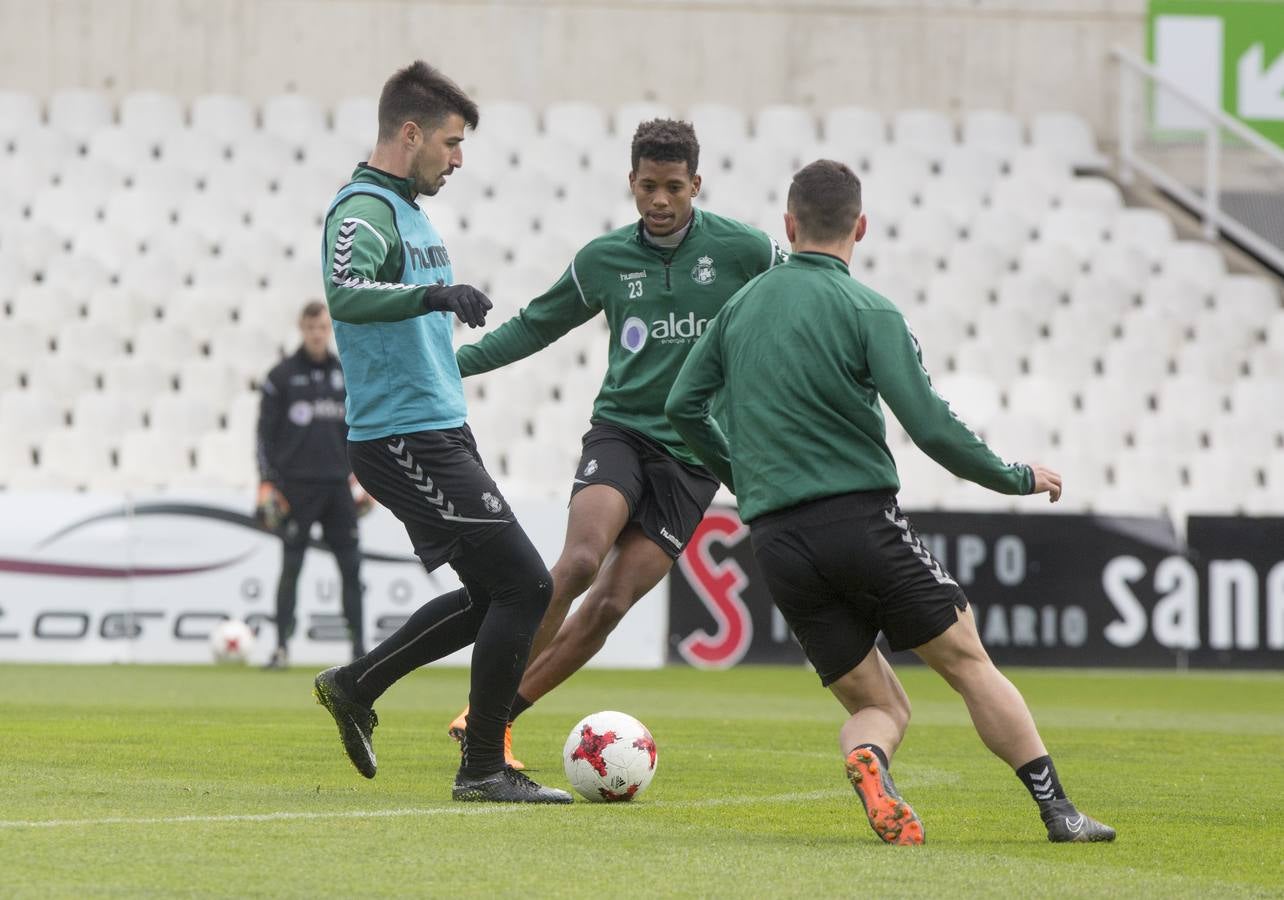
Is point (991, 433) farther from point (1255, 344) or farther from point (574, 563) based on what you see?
point (574, 563)

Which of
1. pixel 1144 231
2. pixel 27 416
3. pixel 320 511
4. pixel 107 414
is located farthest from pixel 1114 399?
pixel 27 416

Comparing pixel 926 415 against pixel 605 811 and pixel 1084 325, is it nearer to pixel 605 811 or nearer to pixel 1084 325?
pixel 605 811

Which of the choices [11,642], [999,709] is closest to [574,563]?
[999,709]

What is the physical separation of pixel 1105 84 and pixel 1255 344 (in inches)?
156

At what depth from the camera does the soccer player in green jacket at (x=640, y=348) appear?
645cm

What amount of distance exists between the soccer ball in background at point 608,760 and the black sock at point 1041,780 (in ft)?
3.94

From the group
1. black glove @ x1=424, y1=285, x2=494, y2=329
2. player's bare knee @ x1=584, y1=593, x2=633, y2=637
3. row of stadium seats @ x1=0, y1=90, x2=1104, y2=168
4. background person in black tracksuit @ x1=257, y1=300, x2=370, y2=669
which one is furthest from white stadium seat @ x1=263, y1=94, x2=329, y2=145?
black glove @ x1=424, y1=285, x2=494, y2=329

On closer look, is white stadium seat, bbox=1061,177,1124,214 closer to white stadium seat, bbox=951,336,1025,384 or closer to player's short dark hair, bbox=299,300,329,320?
white stadium seat, bbox=951,336,1025,384

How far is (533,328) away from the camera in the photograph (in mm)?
6523

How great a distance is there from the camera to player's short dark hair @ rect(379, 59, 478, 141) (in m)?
5.47

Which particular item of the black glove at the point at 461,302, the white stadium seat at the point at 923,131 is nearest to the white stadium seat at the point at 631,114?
the white stadium seat at the point at 923,131

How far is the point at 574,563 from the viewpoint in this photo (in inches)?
245

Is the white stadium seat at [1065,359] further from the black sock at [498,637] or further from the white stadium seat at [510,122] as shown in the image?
the black sock at [498,637]

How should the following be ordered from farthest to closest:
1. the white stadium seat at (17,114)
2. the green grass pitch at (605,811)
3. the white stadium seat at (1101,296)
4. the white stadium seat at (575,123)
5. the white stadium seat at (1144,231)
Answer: the white stadium seat at (575,123) < the white stadium seat at (1144,231) < the white stadium seat at (17,114) < the white stadium seat at (1101,296) < the green grass pitch at (605,811)
